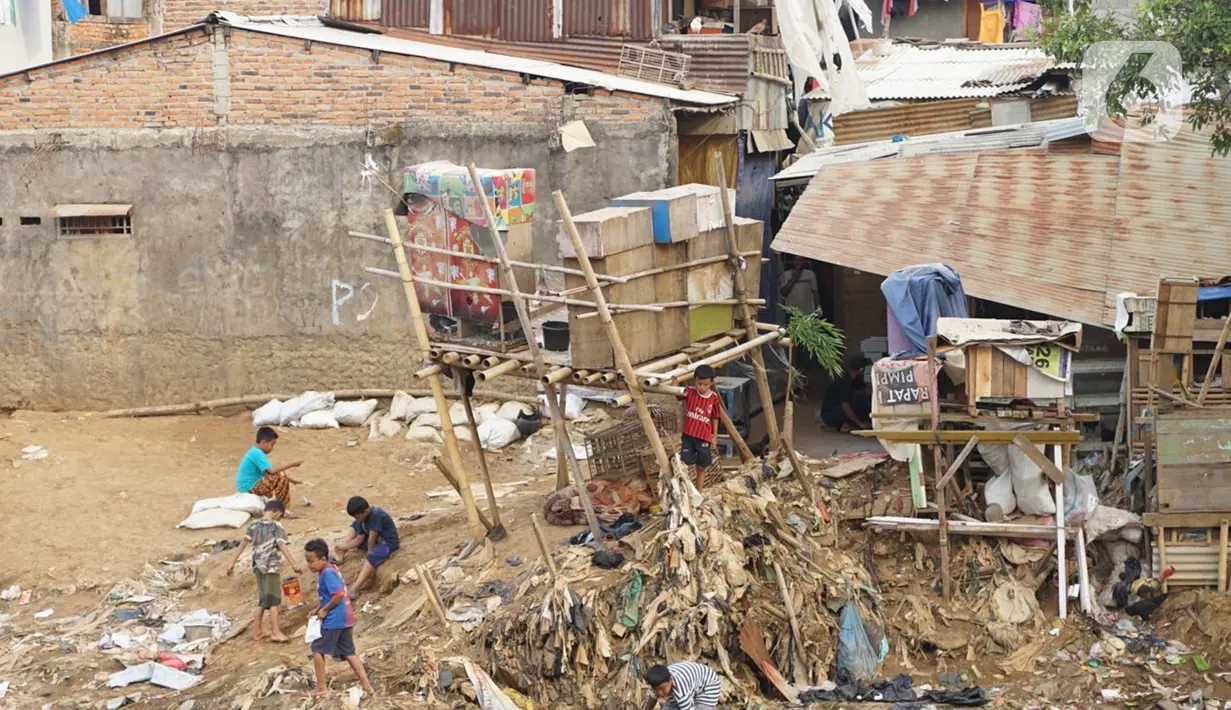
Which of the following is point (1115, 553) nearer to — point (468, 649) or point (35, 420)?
point (468, 649)

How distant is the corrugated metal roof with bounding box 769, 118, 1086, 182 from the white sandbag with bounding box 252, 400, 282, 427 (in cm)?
604

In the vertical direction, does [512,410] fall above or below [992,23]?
below

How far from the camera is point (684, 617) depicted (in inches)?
386

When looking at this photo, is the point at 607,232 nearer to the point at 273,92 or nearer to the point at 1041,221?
the point at 1041,221

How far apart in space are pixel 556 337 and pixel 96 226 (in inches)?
321

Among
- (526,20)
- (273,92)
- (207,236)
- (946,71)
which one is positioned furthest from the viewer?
(946,71)

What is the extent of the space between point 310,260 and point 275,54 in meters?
2.28

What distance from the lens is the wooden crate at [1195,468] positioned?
1075cm

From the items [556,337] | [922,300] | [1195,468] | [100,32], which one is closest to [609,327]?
[556,337]

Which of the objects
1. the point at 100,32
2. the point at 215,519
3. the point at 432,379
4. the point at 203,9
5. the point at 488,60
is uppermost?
the point at 203,9

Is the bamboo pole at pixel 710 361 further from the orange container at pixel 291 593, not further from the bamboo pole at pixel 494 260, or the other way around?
the orange container at pixel 291 593

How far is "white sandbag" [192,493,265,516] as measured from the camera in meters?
13.6

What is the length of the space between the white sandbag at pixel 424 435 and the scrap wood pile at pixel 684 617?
5.29 metres

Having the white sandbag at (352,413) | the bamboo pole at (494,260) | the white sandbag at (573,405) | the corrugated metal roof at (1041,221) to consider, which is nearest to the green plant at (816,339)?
the corrugated metal roof at (1041,221)
